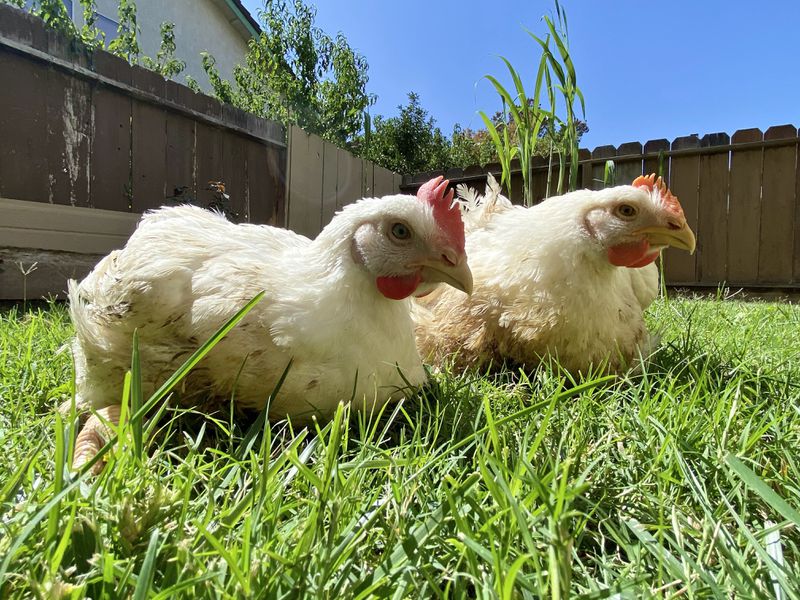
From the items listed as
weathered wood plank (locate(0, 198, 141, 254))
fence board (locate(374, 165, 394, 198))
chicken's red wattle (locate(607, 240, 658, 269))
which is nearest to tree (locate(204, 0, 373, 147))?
fence board (locate(374, 165, 394, 198))

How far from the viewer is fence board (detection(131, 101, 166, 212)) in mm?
3803

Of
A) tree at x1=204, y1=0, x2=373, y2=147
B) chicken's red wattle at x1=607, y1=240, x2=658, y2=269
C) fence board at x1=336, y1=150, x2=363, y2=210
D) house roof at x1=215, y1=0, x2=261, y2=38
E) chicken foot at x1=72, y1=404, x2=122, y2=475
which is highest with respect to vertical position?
house roof at x1=215, y1=0, x2=261, y2=38

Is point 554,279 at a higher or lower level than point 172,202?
lower

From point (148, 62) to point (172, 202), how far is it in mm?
3468

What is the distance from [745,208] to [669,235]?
4739mm


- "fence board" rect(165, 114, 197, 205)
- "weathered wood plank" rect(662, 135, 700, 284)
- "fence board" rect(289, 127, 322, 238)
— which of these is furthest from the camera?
"weathered wood plank" rect(662, 135, 700, 284)

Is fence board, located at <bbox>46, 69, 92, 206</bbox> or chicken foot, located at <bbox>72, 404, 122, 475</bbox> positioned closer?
chicken foot, located at <bbox>72, 404, 122, 475</bbox>

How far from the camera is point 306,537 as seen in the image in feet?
1.99

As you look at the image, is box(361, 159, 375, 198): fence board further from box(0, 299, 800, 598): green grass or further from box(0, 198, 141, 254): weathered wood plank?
box(0, 299, 800, 598): green grass

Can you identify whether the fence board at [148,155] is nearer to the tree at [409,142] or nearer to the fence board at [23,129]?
the fence board at [23,129]

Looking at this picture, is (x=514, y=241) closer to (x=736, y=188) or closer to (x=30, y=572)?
→ (x=30, y=572)

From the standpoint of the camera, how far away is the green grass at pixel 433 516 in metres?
0.53

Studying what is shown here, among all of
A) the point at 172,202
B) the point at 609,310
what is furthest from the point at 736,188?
the point at 172,202

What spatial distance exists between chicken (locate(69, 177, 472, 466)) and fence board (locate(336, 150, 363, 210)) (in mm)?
4627
